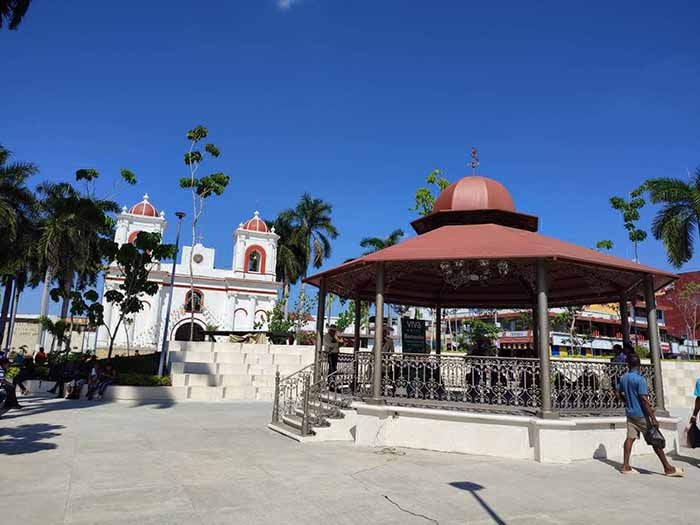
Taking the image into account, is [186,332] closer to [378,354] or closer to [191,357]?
[191,357]

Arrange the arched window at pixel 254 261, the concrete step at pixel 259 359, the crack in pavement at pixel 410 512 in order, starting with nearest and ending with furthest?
1. the crack in pavement at pixel 410 512
2. the concrete step at pixel 259 359
3. the arched window at pixel 254 261

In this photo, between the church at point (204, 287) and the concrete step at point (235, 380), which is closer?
the concrete step at point (235, 380)

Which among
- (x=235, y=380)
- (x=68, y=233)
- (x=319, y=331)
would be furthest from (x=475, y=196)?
(x=68, y=233)

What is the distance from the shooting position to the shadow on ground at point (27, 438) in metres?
7.61

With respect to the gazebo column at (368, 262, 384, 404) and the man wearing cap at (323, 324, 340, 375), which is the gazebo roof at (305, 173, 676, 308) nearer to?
the gazebo column at (368, 262, 384, 404)

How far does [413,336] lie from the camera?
12.1 meters

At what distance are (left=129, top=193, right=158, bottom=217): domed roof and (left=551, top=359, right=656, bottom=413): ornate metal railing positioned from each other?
39.1 metres

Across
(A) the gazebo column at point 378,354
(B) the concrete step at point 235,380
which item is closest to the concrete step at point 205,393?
(B) the concrete step at point 235,380

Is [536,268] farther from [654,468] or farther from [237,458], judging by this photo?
[237,458]

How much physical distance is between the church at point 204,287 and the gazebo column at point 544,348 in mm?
33150

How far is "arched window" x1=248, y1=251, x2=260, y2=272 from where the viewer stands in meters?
43.0

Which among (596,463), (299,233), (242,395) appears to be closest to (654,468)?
(596,463)

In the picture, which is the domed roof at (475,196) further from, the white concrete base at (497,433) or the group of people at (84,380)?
the group of people at (84,380)

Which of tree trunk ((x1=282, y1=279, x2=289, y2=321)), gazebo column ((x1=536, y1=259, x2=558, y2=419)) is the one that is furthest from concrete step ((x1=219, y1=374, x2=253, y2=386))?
tree trunk ((x1=282, y1=279, x2=289, y2=321))
